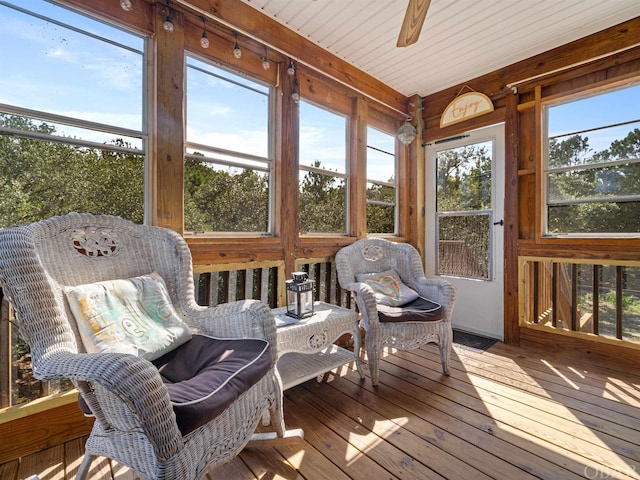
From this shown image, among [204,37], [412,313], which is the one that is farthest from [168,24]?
[412,313]

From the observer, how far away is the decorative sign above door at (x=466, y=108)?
3.21 meters

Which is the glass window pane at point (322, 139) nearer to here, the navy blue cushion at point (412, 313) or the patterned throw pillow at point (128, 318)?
the navy blue cushion at point (412, 313)

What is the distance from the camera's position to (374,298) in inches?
86.2

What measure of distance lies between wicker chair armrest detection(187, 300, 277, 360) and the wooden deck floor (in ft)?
1.94

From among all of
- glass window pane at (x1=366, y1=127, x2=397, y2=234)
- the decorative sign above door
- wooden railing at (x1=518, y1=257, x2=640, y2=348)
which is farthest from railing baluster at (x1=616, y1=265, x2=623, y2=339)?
glass window pane at (x1=366, y1=127, x2=397, y2=234)

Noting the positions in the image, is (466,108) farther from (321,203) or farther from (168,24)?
(168,24)

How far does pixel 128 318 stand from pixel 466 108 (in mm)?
3550

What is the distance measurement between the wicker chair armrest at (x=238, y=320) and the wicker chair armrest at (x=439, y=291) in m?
1.47

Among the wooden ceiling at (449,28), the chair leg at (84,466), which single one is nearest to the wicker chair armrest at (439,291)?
the wooden ceiling at (449,28)

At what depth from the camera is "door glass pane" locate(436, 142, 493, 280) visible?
334 centimetres

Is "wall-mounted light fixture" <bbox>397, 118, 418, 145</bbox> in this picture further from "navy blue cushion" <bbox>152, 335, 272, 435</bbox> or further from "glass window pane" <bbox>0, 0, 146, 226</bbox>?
"navy blue cushion" <bbox>152, 335, 272, 435</bbox>

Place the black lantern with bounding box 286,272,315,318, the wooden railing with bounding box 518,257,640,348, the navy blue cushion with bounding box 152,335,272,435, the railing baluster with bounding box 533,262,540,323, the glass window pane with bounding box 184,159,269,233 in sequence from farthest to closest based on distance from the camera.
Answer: the railing baluster with bounding box 533,262,540,323 < the wooden railing with bounding box 518,257,640,348 < the glass window pane with bounding box 184,159,269,233 < the black lantern with bounding box 286,272,315,318 < the navy blue cushion with bounding box 152,335,272,435

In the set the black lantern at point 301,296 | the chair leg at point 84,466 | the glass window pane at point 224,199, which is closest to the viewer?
the chair leg at point 84,466

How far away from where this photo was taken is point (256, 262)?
2.40 metres
